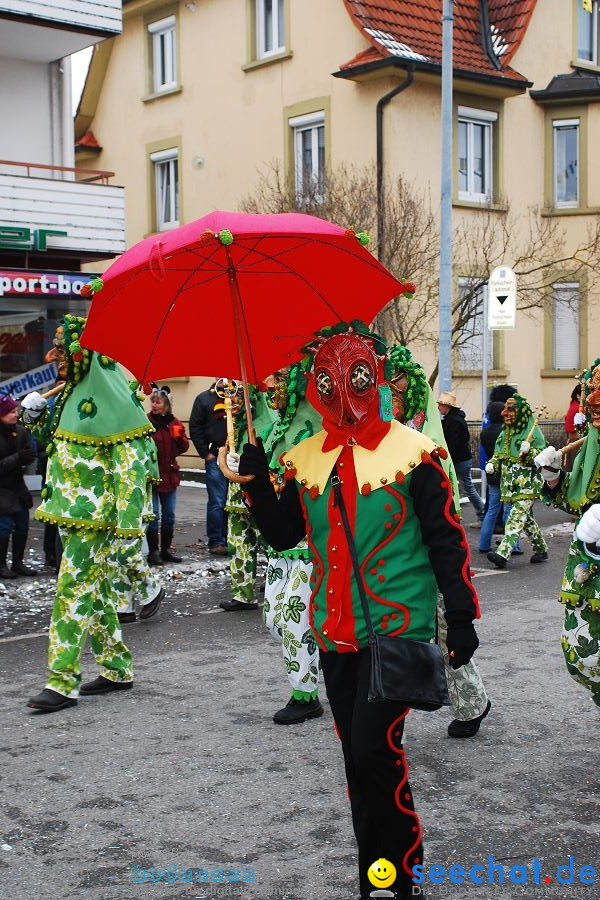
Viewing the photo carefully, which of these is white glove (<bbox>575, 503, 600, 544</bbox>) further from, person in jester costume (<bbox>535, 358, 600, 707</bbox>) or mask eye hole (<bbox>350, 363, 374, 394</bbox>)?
mask eye hole (<bbox>350, 363, 374, 394</bbox>)

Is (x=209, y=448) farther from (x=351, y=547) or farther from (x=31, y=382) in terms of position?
(x=351, y=547)

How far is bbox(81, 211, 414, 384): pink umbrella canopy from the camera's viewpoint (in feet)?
13.1

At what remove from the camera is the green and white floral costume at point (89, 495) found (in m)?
6.34

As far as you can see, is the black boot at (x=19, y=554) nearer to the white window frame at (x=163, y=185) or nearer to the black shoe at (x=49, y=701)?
the black shoe at (x=49, y=701)

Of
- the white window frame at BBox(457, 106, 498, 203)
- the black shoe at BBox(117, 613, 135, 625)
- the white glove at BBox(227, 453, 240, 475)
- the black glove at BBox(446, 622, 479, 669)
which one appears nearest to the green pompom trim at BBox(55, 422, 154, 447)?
the black shoe at BBox(117, 613, 135, 625)

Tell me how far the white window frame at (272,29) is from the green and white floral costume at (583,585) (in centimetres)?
1895

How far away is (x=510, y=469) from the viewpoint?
11914mm

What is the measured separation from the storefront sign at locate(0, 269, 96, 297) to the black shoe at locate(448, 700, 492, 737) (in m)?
12.5

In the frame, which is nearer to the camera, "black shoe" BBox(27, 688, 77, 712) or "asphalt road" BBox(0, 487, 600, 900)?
"asphalt road" BBox(0, 487, 600, 900)

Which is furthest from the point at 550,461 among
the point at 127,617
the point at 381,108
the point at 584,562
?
the point at 381,108

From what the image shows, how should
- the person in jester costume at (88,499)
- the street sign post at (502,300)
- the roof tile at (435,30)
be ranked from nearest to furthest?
the person in jester costume at (88,499), the street sign post at (502,300), the roof tile at (435,30)

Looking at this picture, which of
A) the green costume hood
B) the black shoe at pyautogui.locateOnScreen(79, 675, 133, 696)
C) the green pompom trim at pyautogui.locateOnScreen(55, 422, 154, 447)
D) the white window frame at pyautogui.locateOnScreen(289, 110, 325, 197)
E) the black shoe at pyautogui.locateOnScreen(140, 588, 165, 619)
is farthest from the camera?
the white window frame at pyautogui.locateOnScreen(289, 110, 325, 197)

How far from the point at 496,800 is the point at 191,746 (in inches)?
61.8

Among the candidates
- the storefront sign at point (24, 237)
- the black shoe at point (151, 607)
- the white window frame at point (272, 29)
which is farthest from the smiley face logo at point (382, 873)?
the white window frame at point (272, 29)
